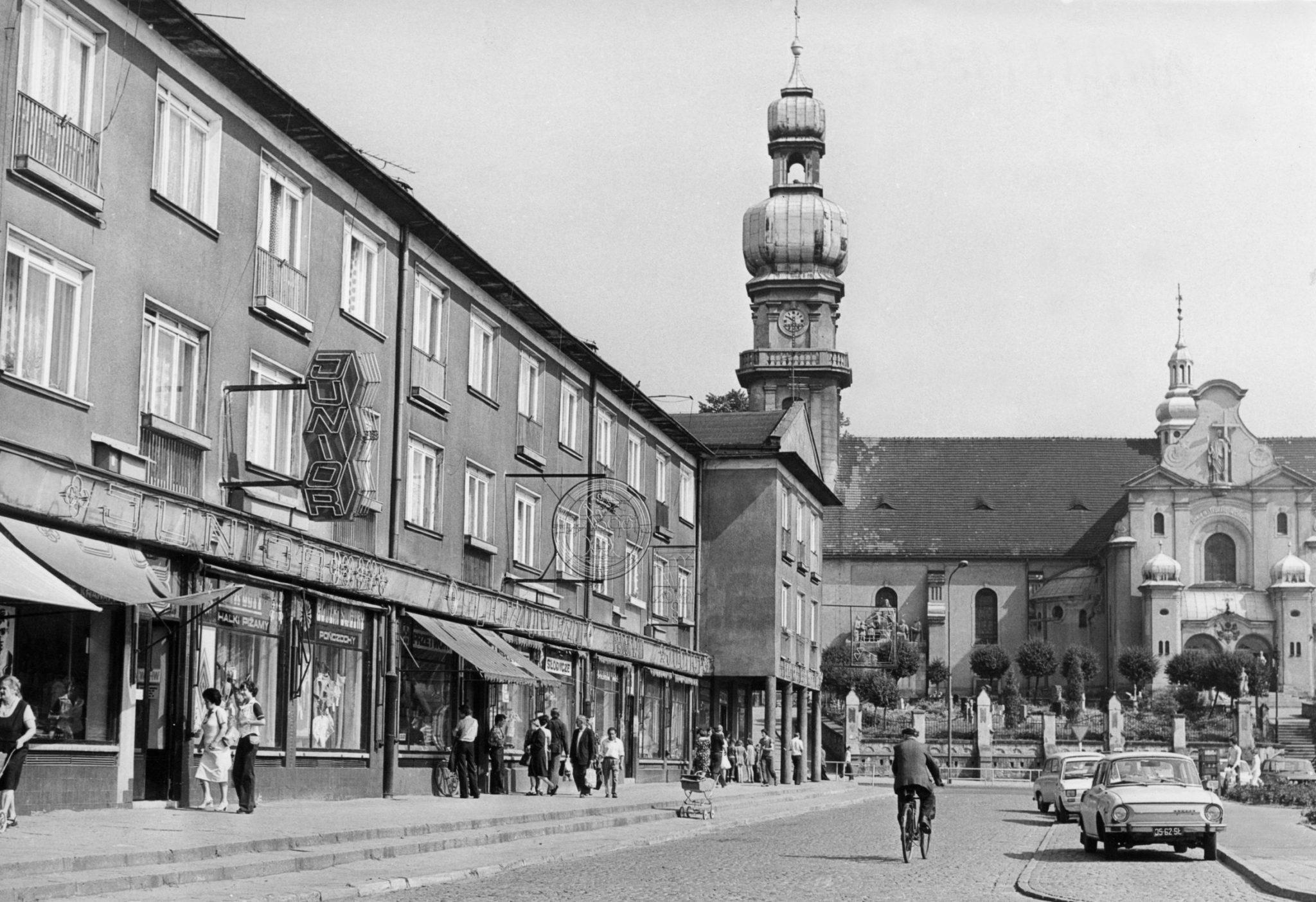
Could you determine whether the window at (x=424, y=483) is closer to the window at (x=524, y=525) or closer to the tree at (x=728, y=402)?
the window at (x=524, y=525)

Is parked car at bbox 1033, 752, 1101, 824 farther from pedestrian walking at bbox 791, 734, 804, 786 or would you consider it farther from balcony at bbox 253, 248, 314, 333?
pedestrian walking at bbox 791, 734, 804, 786

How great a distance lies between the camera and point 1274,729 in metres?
91.1

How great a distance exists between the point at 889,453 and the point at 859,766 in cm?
4579

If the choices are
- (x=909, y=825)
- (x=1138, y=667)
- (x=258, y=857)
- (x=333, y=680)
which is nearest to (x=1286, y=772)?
(x=1138, y=667)

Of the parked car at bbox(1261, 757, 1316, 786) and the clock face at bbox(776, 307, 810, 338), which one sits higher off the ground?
the clock face at bbox(776, 307, 810, 338)

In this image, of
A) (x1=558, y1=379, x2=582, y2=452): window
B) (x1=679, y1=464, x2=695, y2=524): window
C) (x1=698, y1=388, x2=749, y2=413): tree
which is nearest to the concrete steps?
(x1=558, y1=379, x2=582, y2=452): window

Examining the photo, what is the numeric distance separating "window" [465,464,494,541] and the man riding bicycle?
42.0 feet

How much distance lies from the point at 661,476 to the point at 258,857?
3135 cm

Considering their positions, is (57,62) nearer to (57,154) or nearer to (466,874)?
(57,154)

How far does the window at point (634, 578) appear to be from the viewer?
142 feet

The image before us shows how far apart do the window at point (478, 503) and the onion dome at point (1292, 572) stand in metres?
79.7

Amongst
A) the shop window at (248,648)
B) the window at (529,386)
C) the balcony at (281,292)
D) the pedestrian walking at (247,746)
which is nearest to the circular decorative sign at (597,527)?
the window at (529,386)

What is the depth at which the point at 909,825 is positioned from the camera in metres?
20.1

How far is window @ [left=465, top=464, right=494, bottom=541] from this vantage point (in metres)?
32.1
